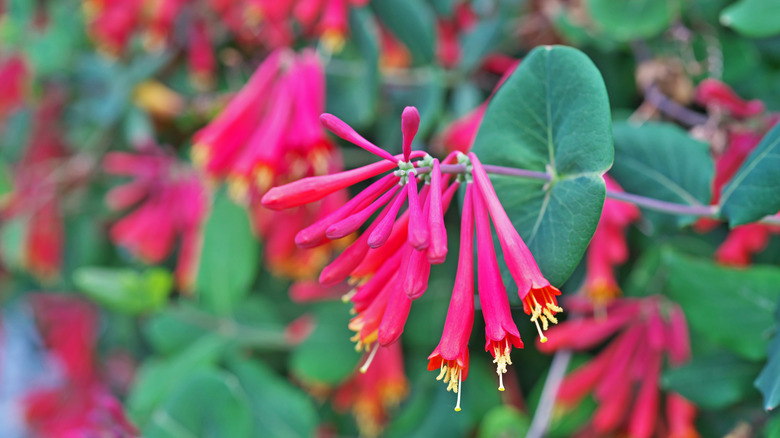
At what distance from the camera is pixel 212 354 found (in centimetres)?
86

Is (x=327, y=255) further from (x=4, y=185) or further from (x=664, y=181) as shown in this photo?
(x=4, y=185)

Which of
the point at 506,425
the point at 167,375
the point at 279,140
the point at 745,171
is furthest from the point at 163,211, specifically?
the point at 745,171

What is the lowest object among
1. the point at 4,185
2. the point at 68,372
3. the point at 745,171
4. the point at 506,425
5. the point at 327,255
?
the point at 68,372

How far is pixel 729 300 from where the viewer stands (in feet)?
1.94

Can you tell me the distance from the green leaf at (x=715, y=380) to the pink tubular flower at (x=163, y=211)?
0.70 meters

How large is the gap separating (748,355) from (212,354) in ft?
2.19

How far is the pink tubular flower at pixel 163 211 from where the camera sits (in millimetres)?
1004

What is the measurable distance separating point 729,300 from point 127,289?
2.47ft

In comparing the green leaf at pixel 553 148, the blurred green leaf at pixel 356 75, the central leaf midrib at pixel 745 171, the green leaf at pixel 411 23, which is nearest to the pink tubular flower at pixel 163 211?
the blurred green leaf at pixel 356 75

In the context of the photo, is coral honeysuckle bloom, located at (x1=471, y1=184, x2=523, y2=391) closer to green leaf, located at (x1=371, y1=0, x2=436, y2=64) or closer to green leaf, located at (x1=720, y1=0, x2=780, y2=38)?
green leaf, located at (x1=720, y1=0, x2=780, y2=38)

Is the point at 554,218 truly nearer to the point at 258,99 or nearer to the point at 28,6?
the point at 258,99

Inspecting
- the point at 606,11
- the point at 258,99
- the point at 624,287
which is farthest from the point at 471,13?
the point at 624,287

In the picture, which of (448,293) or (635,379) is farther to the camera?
(448,293)

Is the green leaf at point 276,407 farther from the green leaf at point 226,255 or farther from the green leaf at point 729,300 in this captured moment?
the green leaf at point 729,300
